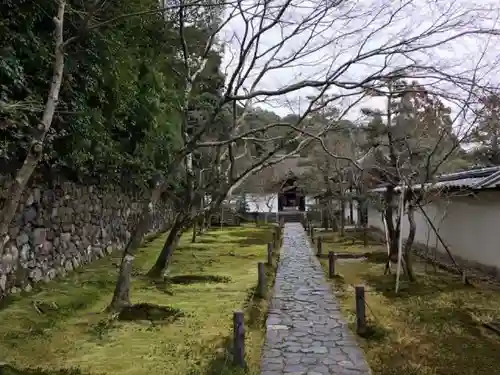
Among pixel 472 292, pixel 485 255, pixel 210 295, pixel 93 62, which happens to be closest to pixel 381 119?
pixel 485 255

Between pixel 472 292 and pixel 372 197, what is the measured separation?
1128 centimetres

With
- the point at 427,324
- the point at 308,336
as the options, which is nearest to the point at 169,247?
the point at 308,336

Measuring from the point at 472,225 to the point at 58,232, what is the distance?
32.7ft

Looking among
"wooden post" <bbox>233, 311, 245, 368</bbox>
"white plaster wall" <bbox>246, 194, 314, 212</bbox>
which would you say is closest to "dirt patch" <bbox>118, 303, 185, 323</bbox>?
"wooden post" <bbox>233, 311, 245, 368</bbox>

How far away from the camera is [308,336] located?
6512 mm

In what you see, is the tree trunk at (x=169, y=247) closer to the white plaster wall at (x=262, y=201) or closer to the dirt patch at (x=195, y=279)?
the dirt patch at (x=195, y=279)

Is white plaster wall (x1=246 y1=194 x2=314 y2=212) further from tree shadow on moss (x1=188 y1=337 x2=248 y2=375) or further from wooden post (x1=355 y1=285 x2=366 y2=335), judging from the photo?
tree shadow on moss (x1=188 y1=337 x2=248 y2=375)

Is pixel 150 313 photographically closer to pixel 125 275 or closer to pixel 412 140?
pixel 125 275

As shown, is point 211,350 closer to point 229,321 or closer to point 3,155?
point 229,321

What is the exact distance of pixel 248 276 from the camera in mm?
11281

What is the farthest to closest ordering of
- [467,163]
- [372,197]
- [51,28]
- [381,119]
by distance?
[467,163] < [372,197] < [381,119] < [51,28]

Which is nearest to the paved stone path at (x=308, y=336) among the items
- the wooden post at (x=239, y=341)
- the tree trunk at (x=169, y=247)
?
the wooden post at (x=239, y=341)

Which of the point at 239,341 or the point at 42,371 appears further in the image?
the point at 239,341

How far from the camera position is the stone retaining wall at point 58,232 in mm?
7930
